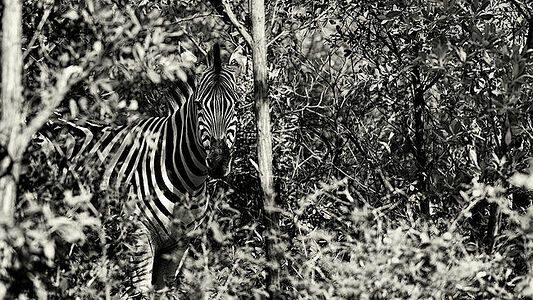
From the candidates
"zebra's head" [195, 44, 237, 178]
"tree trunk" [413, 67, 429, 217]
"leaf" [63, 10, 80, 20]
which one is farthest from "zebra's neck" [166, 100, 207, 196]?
"leaf" [63, 10, 80, 20]

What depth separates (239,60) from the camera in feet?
24.7

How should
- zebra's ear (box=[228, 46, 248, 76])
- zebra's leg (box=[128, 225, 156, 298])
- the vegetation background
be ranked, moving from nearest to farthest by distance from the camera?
the vegetation background → zebra's leg (box=[128, 225, 156, 298]) → zebra's ear (box=[228, 46, 248, 76])

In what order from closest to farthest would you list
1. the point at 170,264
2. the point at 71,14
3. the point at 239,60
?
the point at 71,14, the point at 170,264, the point at 239,60

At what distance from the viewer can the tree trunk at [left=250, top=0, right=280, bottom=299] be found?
211 inches

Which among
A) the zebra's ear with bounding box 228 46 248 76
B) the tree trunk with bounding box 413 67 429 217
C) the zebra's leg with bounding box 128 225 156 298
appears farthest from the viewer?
the zebra's ear with bounding box 228 46 248 76

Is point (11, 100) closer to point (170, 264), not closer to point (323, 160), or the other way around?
point (170, 264)

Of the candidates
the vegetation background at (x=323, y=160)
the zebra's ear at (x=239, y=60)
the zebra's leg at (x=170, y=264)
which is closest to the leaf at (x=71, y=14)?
the vegetation background at (x=323, y=160)

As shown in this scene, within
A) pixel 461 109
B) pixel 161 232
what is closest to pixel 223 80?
pixel 161 232

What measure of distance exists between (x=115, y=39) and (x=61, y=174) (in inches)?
39.7

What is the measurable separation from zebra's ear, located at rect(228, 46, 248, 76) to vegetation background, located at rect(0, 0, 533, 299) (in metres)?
0.04

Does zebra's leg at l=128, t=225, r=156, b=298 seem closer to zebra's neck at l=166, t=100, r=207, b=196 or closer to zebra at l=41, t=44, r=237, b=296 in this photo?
zebra at l=41, t=44, r=237, b=296

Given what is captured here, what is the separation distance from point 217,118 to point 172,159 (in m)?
0.67

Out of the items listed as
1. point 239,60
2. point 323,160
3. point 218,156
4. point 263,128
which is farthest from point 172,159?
point 263,128

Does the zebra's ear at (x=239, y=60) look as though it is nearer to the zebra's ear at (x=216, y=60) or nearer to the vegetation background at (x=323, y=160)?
the vegetation background at (x=323, y=160)
